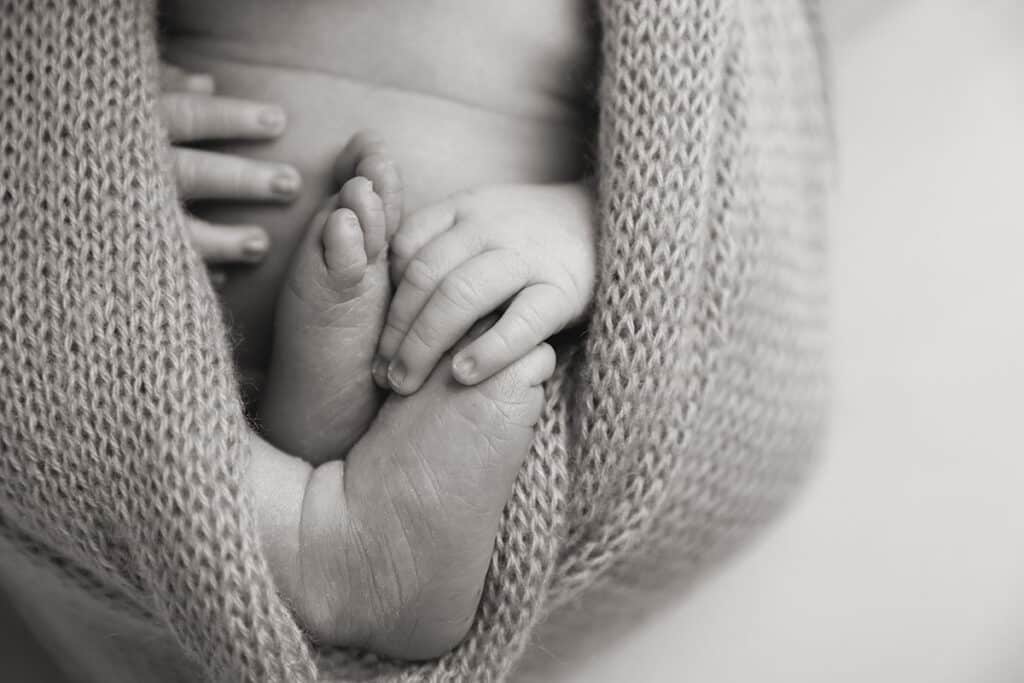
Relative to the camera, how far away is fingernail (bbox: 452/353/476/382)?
0.58 m

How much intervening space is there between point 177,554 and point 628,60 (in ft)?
1.31

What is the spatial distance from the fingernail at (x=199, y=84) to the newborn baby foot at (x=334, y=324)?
134mm

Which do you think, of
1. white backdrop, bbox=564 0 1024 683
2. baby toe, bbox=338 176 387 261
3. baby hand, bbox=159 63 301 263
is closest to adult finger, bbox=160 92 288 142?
baby hand, bbox=159 63 301 263

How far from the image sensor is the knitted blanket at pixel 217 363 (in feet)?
1.94

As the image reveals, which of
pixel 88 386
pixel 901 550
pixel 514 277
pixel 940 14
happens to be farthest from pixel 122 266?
pixel 940 14

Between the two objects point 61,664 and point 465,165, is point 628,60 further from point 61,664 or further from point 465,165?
point 61,664

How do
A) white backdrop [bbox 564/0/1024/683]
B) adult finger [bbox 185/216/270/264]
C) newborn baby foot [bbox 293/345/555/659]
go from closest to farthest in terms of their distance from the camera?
1. newborn baby foot [bbox 293/345/555/659]
2. adult finger [bbox 185/216/270/264]
3. white backdrop [bbox 564/0/1024/683]

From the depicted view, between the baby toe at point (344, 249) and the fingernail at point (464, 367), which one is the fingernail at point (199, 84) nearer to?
the baby toe at point (344, 249)

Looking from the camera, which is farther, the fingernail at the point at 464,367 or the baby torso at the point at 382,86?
the baby torso at the point at 382,86

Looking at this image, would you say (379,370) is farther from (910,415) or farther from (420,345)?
(910,415)

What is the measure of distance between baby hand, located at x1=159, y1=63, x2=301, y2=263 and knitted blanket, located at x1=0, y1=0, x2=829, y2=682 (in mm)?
37

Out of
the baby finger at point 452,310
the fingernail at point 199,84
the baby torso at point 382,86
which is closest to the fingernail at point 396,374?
the baby finger at point 452,310

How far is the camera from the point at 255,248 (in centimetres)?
69

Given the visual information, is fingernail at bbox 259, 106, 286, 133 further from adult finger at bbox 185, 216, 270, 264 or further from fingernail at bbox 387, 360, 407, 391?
fingernail at bbox 387, 360, 407, 391
